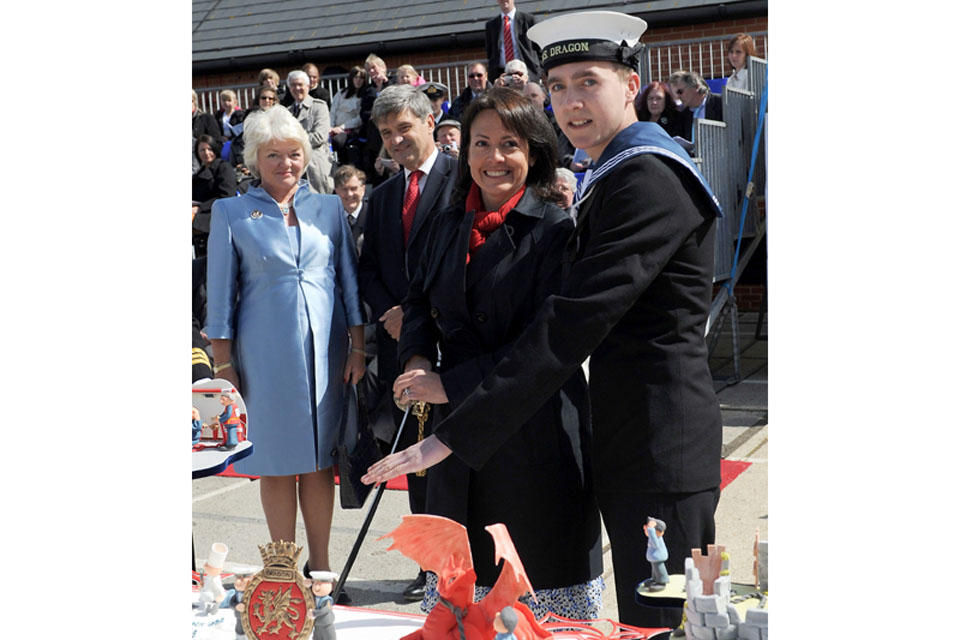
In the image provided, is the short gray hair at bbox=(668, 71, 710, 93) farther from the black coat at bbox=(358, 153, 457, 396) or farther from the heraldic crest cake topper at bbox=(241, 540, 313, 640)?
the heraldic crest cake topper at bbox=(241, 540, 313, 640)

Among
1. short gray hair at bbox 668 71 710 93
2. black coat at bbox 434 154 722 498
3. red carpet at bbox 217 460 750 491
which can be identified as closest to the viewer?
black coat at bbox 434 154 722 498

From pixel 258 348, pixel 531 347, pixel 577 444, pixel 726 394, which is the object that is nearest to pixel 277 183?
pixel 258 348

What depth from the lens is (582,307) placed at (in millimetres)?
1735

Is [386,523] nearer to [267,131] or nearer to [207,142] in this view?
[267,131]

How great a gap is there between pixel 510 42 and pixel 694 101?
223 cm

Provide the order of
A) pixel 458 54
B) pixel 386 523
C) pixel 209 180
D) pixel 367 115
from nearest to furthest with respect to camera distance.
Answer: pixel 386 523
pixel 209 180
pixel 367 115
pixel 458 54

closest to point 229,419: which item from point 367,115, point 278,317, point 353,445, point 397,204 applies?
point 278,317

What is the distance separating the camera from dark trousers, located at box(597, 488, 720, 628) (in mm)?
1878

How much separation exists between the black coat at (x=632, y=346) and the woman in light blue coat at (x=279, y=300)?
141 centimetres

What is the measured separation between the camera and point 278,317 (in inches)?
125

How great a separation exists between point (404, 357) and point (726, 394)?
4.77 m

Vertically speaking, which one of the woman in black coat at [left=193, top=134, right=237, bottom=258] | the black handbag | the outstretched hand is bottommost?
the black handbag

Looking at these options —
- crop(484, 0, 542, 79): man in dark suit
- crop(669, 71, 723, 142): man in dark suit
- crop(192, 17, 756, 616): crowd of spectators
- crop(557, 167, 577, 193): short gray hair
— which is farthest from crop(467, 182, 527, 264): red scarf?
crop(484, 0, 542, 79): man in dark suit

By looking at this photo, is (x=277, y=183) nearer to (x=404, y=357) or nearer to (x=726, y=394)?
(x=404, y=357)
